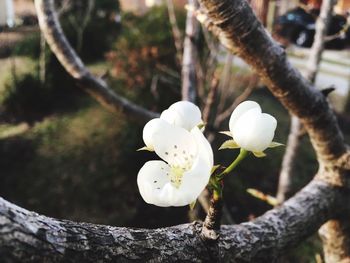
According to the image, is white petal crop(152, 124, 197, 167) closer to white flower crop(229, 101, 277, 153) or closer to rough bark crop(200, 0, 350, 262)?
white flower crop(229, 101, 277, 153)

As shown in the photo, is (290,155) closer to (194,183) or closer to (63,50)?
(63,50)

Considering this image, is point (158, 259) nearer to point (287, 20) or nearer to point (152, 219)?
point (152, 219)

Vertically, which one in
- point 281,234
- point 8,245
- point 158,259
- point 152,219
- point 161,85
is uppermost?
point 8,245

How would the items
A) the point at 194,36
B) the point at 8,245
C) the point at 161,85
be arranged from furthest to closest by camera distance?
the point at 161,85, the point at 194,36, the point at 8,245

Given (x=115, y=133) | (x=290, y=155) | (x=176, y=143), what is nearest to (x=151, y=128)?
(x=176, y=143)

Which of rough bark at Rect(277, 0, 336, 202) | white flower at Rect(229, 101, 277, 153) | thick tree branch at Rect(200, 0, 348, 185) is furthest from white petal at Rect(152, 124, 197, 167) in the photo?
rough bark at Rect(277, 0, 336, 202)

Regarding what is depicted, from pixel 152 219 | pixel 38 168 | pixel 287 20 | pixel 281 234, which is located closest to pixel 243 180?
pixel 152 219
